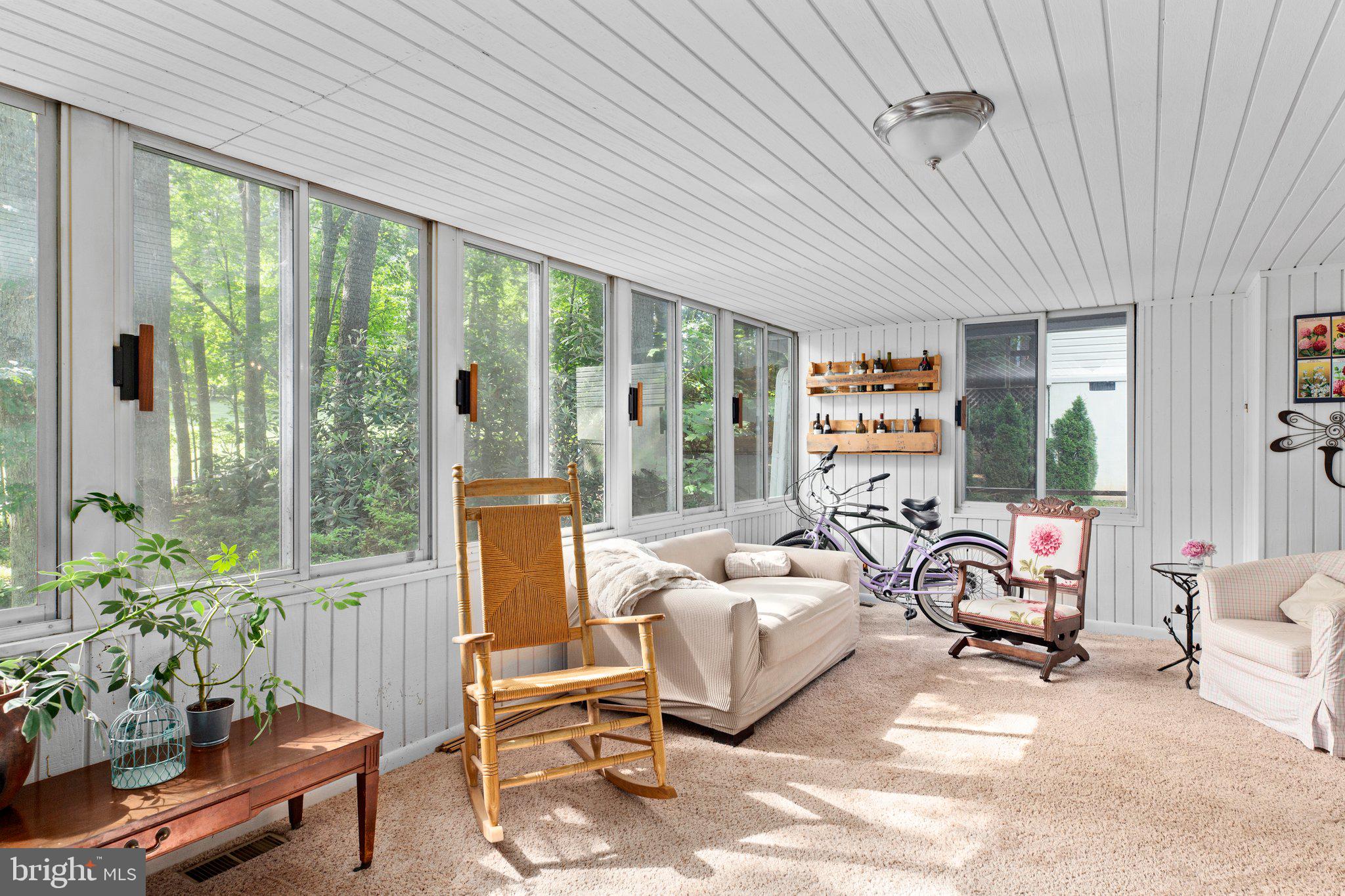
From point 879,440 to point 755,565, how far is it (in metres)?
2.00

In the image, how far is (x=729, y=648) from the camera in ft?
10.6

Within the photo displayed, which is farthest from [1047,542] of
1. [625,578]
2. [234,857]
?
[234,857]

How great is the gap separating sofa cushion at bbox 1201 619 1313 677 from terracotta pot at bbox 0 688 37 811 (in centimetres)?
446

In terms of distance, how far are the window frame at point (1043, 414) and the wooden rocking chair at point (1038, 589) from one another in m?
0.69

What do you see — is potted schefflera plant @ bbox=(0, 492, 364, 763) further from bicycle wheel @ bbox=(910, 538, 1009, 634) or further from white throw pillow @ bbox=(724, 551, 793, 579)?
bicycle wheel @ bbox=(910, 538, 1009, 634)

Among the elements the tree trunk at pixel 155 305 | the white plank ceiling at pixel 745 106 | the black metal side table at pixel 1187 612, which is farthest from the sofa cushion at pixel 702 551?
the black metal side table at pixel 1187 612

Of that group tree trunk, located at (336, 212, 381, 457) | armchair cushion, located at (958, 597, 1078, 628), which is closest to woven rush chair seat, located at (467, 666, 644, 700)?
tree trunk, located at (336, 212, 381, 457)

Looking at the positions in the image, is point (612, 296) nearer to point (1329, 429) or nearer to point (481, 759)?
point (481, 759)

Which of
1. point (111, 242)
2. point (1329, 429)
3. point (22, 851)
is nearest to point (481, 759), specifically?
point (22, 851)

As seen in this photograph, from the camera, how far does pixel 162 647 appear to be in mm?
2408

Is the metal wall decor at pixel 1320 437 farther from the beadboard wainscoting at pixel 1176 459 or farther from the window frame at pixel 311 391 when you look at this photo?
the window frame at pixel 311 391

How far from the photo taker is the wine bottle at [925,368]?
5.84 m

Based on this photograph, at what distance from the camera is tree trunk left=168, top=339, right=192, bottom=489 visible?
2.50 m

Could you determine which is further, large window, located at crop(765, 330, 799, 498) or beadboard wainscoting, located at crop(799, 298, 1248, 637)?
large window, located at crop(765, 330, 799, 498)
